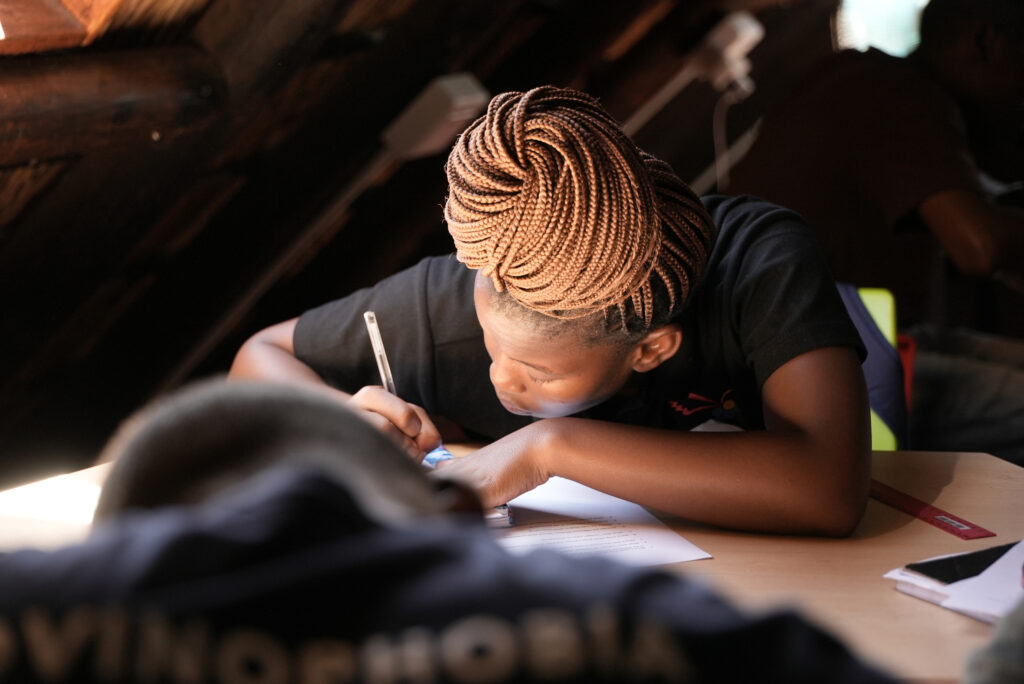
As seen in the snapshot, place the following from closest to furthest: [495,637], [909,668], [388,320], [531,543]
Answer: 1. [495,637]
2. [909,668]
3. [531,543]
4. [388,320]

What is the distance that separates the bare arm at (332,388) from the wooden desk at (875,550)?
134mm

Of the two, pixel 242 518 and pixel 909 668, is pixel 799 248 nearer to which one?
pixel 909 668

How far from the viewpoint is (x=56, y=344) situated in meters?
1.95

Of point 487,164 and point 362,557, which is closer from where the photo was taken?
point 362,557

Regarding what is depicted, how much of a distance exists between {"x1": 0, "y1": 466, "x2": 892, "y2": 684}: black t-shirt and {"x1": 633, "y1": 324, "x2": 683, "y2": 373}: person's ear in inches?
31.1

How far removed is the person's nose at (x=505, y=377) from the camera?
1.16 m

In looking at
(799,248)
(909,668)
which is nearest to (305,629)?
(909,668)

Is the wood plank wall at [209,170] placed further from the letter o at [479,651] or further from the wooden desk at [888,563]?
the letter o at [479,651]

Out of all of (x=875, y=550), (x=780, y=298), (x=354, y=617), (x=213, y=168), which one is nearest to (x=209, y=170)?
(x=213, y=168)

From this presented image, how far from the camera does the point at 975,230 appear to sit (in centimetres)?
188

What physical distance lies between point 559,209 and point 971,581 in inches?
20.9

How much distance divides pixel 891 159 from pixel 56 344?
1666mm

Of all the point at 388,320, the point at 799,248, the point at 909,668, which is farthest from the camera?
the point at 388,320

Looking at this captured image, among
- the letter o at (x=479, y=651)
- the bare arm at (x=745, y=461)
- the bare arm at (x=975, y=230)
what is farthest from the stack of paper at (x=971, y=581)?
the bare arm at (x=975, y=230)
